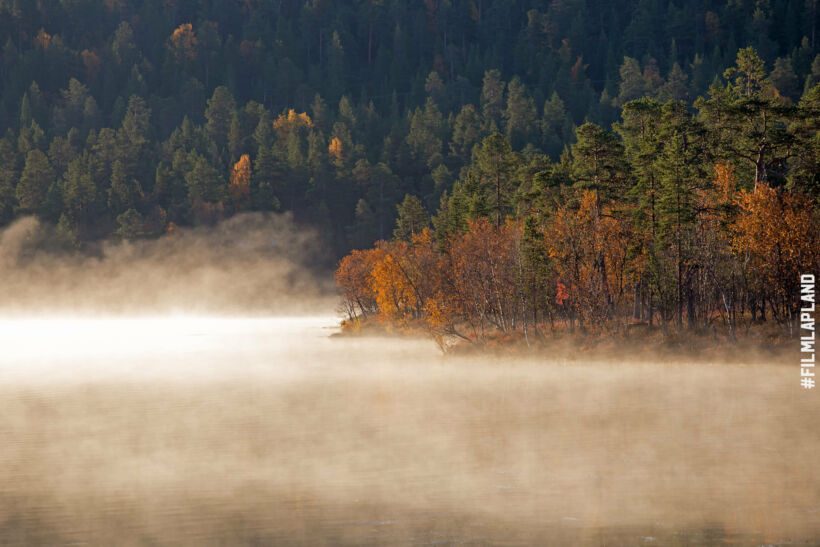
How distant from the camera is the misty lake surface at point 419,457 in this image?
2233 centimetres

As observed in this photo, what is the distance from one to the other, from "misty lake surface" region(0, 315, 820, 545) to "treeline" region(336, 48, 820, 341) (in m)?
10.5

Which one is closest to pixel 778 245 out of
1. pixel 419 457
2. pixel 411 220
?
pixel 419 457

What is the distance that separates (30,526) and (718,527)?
→ 17800 millimetres

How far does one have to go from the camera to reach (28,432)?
40.1 meters

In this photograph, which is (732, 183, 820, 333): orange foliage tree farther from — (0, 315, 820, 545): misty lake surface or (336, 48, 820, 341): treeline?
(0, 315, 820, 545): misty lake surface

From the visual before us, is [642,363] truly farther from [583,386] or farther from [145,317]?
[145,317]

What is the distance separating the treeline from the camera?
68.2 metres

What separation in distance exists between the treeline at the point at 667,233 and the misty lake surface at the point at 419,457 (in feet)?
34.6

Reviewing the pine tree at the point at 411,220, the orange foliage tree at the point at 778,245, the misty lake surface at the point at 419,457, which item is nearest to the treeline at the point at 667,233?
the orange foliage tree at the point at 778,245

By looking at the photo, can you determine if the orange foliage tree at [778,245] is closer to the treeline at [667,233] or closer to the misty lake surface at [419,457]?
the treeline at [667,233]

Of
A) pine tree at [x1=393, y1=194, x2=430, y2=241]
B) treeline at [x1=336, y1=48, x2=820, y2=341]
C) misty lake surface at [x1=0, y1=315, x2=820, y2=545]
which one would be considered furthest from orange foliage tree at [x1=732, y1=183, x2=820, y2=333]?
pine tree at [x1=393, y1=194, x2=430, y2=241]

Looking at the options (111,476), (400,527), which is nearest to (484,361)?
(111,476)

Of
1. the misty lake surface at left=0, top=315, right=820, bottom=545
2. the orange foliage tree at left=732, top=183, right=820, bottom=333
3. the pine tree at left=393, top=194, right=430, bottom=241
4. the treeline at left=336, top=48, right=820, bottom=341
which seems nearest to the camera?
the misty lake surface at left=0, top=315, right=820, bottom=545

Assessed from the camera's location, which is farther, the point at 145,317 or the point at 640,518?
the point at 145,317
